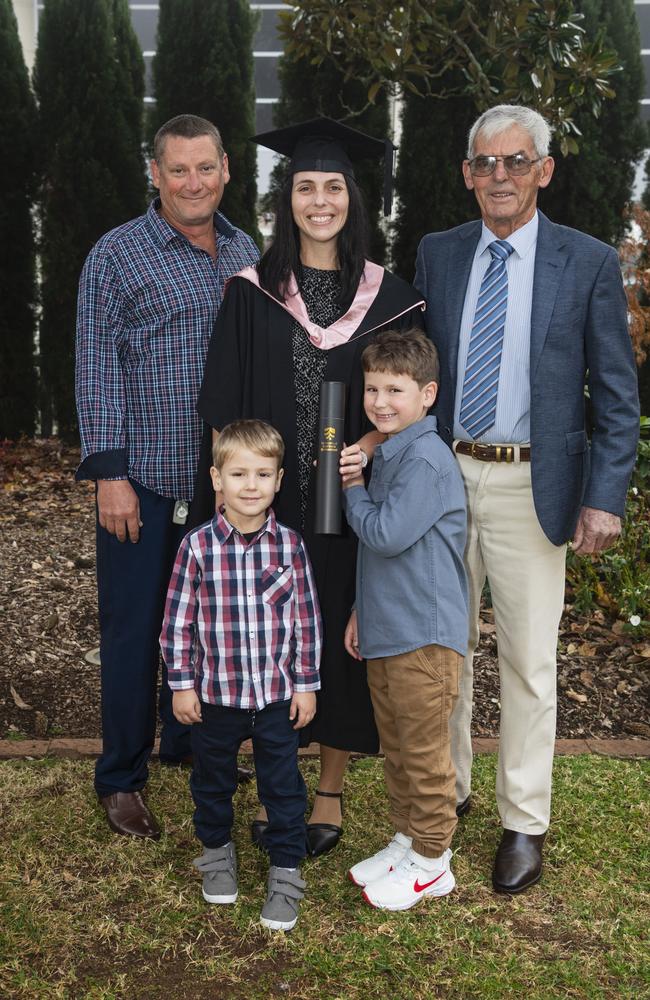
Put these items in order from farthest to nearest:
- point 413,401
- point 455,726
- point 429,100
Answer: point 429,100, point 455,726, point 413,401

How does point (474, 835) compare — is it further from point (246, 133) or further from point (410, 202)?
point (246, 133)

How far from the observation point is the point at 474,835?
10.9ft

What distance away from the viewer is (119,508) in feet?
10.5

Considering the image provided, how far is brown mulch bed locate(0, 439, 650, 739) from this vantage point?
170 inches

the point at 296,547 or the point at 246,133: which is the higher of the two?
the point at 246,133

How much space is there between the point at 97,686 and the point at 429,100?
5395 mm

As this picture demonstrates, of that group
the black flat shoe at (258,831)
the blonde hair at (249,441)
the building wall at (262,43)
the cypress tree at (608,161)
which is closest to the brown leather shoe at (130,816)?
the black flat shoe at (258,831)

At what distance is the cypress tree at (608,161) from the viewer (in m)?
7.69

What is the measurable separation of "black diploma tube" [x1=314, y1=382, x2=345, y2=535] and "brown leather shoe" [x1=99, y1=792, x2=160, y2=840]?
1207 mm

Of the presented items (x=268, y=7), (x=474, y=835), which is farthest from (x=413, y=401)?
(x=268, y=7)

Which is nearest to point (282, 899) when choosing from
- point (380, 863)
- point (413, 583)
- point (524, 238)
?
point (380, 863)

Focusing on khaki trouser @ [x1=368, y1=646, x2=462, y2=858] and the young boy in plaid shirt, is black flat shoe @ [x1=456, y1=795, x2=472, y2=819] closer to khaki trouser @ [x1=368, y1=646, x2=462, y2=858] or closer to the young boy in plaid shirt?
khaki trouser @ [x1=368, y1=646, x2=462, y2=858]

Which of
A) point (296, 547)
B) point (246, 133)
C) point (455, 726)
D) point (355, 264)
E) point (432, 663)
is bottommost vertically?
point (455, 726)

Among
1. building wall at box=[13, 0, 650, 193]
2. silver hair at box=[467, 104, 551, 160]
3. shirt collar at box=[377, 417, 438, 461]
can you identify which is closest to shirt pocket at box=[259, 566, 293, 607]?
shirt collar at box=[377, 417, 438, 461]
